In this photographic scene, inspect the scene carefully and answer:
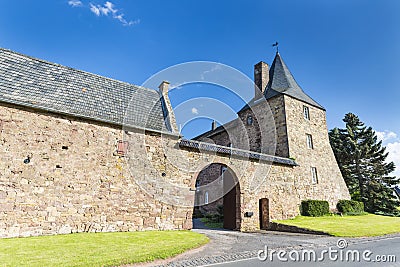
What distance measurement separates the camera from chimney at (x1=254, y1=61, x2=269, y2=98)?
2354 cm

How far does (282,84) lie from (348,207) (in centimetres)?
1153

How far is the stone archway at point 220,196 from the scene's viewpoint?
14281mm

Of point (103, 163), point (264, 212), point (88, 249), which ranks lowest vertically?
point (88, 249)

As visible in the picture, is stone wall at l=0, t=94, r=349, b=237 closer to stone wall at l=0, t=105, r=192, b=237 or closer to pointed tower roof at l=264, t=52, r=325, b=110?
stone wall at l=0, t=105, r=192, b=237

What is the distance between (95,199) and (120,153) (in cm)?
217

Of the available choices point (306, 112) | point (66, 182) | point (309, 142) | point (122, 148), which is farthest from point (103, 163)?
point (306, 112)

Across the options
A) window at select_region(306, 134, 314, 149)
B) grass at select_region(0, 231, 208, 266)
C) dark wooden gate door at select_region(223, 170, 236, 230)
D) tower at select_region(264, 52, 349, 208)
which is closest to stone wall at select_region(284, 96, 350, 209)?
tower at select_region(264, 52, 349, 208)

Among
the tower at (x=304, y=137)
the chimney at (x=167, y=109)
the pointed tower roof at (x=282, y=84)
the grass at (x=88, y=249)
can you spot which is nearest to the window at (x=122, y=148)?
the chimney at (x=167, y=109)

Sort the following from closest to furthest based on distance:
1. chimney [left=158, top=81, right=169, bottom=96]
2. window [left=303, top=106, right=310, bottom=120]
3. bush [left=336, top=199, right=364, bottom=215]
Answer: chimney [left=158, top=81, right=169, bottom=96], bush [left=336, top=199, right=364, bottom=215], window [left=303, top=106, right=310, bottom=120]

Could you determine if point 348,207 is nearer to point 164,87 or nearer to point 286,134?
point 286,134

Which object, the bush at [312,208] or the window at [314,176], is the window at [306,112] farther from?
the bush at [312,208]

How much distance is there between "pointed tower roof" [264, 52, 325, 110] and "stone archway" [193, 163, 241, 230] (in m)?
8.20

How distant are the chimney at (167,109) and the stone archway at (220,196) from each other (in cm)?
395

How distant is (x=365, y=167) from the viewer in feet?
87.8
